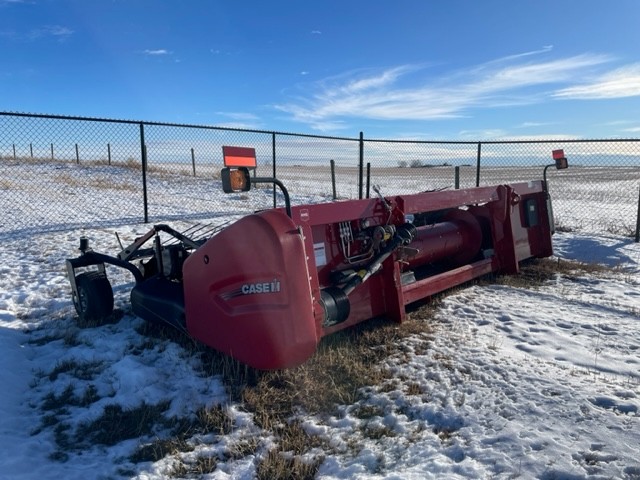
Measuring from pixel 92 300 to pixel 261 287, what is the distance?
206cm

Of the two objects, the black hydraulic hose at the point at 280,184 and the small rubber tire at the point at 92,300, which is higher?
the black hydraulic hose at the point at 280,184

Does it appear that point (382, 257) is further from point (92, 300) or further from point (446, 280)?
point (92, 300)

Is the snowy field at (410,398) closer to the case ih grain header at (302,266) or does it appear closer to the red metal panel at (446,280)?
the red metal panel at (446,280)

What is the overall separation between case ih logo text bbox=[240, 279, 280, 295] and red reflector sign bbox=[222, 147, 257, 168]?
2.64ft

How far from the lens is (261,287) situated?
3.00 meters

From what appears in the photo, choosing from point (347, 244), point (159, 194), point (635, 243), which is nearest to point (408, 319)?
point (347, 244)

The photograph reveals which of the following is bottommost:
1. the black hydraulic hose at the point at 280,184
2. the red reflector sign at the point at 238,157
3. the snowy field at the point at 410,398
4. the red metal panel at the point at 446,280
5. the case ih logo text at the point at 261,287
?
the snowy field at the point at 410,398

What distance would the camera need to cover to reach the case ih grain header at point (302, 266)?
2.99 m

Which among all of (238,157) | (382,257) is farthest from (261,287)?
(382,257)

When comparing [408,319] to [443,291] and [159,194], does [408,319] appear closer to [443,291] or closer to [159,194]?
[443,291]

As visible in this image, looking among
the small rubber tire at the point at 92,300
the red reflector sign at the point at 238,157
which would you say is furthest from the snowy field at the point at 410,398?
the red reflector sign at the point at 238,157

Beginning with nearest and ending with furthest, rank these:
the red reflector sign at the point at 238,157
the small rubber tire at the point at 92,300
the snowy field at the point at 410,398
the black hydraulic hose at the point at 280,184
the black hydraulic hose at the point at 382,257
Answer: the snowy field at the point at 410,398 < the black hydraulic hose at the point at 280,184 < the red reflector sign at the point at 238,157 < the black hydraulic hose at the point at 382,257 < the small rubber tire at the point at 92,300

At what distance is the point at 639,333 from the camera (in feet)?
13.3

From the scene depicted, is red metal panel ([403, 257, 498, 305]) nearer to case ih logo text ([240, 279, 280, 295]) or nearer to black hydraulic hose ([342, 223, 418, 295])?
black hydraulic hose ([342, 223, 418, 295])
